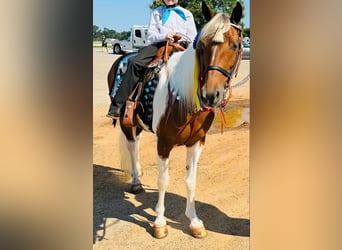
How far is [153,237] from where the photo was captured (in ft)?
4.40

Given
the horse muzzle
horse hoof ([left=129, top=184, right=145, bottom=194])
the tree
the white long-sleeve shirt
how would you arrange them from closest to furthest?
the horse muzzle → the tree → the white long-sleeve shirt → horse hoof ([left=129, top=184, right=145, bottom=194])

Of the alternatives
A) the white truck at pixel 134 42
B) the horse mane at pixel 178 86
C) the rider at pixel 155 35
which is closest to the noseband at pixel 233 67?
the horse mane at pixel 178 86

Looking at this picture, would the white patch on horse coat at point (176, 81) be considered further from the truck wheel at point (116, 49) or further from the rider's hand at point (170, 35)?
the truck wheel at point (116, 49)

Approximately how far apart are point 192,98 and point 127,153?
40 centimetres

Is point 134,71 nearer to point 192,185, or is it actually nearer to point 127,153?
point 127,153

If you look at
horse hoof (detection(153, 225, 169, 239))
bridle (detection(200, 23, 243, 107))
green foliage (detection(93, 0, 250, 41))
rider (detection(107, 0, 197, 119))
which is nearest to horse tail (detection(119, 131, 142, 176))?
rider (detection(107, 0, 197, 119))

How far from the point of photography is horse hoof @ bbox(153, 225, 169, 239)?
1342 mm

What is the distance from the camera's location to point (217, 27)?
1119 millimetres

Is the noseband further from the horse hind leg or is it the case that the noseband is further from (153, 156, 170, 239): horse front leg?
the horse hind leg

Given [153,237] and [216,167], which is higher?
[216,167]

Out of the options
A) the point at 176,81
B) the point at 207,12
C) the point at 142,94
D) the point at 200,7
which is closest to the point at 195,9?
the point at 200,7
